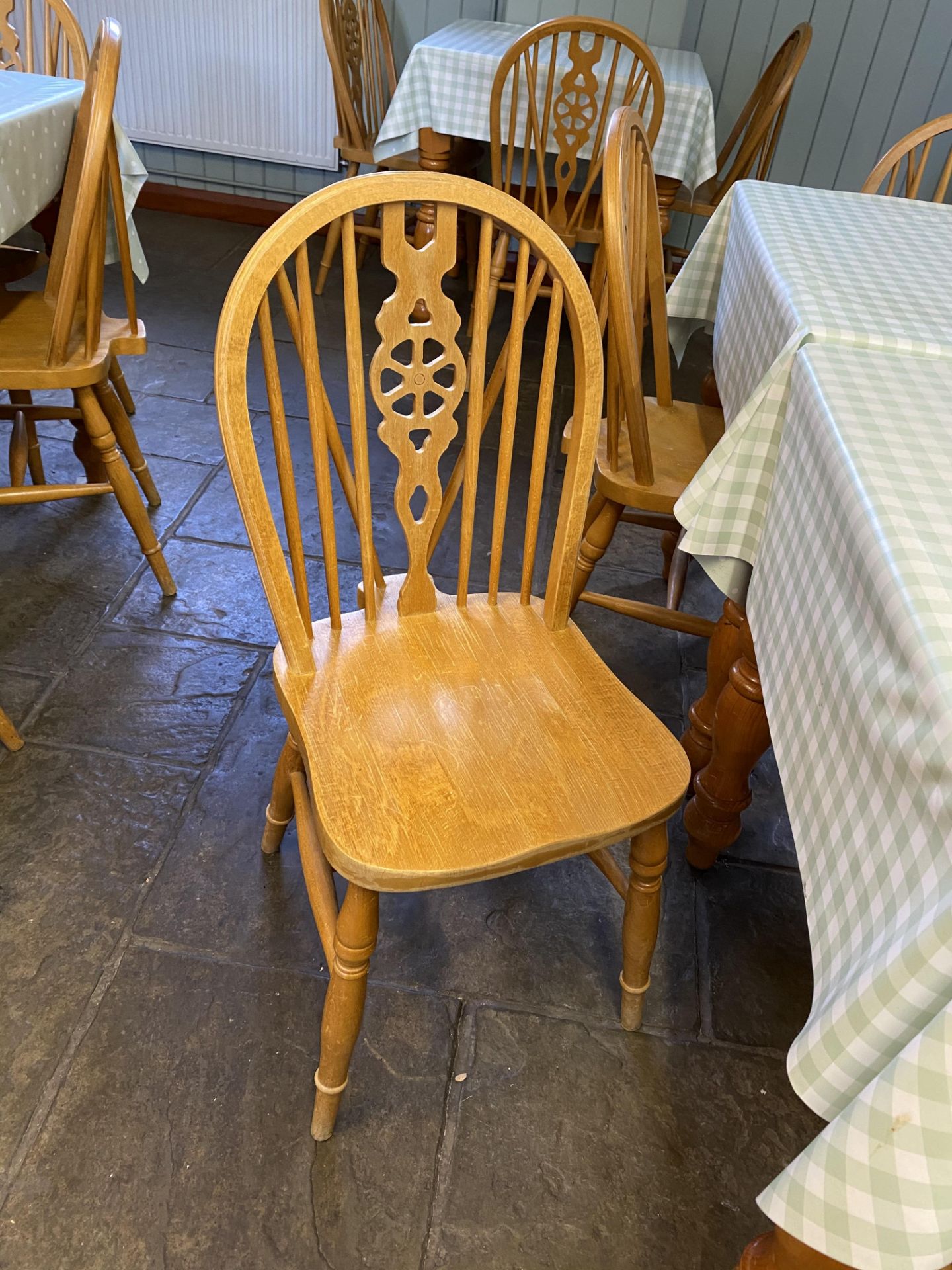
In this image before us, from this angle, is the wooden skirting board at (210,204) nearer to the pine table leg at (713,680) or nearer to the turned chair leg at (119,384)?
the turned chair leg at (119,384)

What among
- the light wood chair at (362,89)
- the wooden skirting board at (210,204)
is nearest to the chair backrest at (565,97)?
the light wood chair at (362,89)

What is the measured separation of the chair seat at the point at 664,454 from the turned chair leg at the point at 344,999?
635 millimetres

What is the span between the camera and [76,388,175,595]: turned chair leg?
5.42ft

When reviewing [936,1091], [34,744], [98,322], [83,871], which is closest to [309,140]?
[98,322]

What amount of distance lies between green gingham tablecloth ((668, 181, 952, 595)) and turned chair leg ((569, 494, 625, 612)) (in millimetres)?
233

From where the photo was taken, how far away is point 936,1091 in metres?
0.51

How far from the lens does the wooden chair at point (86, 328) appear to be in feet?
4.66

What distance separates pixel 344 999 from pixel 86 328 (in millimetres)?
1197

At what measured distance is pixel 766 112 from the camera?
8.59 feet

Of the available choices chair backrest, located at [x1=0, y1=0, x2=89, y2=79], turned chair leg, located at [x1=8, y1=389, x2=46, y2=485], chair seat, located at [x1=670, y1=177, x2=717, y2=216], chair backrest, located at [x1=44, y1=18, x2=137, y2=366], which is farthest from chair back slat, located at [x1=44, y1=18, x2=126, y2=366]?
chair seat, located at [x1=670, y1=177, x2=717, y2=216]

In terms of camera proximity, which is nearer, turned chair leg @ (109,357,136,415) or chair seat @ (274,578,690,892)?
chair seat @ (274,578,690,892)

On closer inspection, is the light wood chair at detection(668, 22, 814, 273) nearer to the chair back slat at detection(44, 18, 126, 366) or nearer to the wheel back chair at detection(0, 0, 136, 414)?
the wheel back chair at detection(0, 0, 136, 414)

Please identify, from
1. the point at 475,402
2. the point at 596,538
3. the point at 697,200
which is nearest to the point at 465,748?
the point at 475,402

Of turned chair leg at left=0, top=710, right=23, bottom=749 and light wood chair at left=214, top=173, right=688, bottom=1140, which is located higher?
light wood chair at left=214, top=173, right=688, bottom=1140
